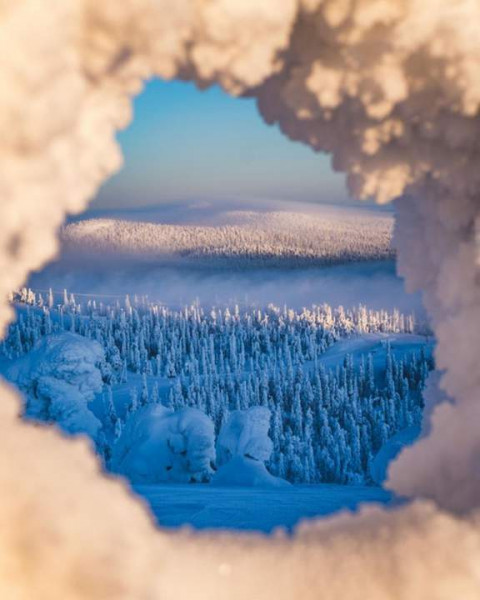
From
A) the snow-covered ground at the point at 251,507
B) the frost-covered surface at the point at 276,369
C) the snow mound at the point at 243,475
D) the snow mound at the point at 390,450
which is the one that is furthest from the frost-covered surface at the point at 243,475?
the frost-covered surface at the point at 276,369

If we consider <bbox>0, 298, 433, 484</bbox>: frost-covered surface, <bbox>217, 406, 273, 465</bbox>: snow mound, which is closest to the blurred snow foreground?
<bbox>217, 406, 273, 465</bbox>: snow mound

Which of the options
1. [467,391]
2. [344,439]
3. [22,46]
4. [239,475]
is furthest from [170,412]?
[344,439]

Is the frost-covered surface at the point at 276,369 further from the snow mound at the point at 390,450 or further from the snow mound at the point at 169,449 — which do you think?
the snow mound at the point at 390,450

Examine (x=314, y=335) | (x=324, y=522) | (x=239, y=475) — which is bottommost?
(x=314, y=335)

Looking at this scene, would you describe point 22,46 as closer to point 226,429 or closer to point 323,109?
point 323,109

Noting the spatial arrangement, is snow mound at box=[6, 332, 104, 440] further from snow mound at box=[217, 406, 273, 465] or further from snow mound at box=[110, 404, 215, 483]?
snow mound at box=[110, 404, 215, 483]

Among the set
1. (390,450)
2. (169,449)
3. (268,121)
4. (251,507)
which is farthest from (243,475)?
(268,121)
